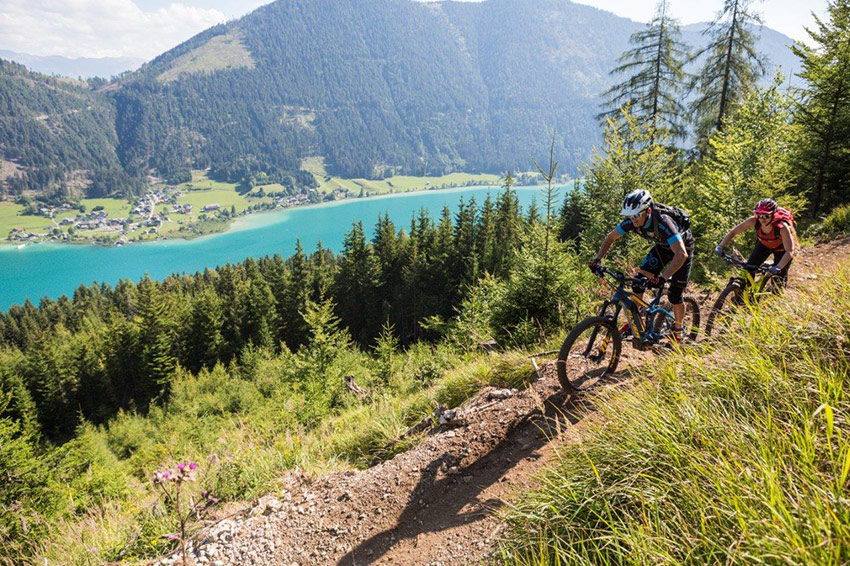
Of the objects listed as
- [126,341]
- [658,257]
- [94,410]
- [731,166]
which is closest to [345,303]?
[126,341]

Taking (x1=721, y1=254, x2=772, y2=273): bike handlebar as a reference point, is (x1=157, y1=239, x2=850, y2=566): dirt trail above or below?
below

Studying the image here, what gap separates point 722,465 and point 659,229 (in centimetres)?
431

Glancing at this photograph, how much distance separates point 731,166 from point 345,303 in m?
46.8

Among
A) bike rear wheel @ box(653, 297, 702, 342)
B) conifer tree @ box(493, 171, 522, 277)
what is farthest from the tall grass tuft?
conifer tree @ box(493, 171, 522, 277)

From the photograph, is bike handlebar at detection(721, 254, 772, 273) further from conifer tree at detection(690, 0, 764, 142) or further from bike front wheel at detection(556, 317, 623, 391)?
conifer tree at detection(690, 0, 764, 142)

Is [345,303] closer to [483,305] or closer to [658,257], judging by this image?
[483,305]

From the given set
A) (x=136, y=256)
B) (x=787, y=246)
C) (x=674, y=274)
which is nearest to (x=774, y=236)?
(x=787, y=246)

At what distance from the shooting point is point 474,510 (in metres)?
3.99

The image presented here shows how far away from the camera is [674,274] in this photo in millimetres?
6047

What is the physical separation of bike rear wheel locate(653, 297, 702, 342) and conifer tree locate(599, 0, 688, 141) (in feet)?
58.3

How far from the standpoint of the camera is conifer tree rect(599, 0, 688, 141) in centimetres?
2123

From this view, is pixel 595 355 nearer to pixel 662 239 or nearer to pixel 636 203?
pixel 662 239

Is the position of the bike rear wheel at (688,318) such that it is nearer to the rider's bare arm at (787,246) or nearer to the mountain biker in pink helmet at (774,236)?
the mountain biker in pink helmet at (774,236)

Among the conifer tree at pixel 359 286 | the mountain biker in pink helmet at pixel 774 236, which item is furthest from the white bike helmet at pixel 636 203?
the conifer tree at pixel 359 286
